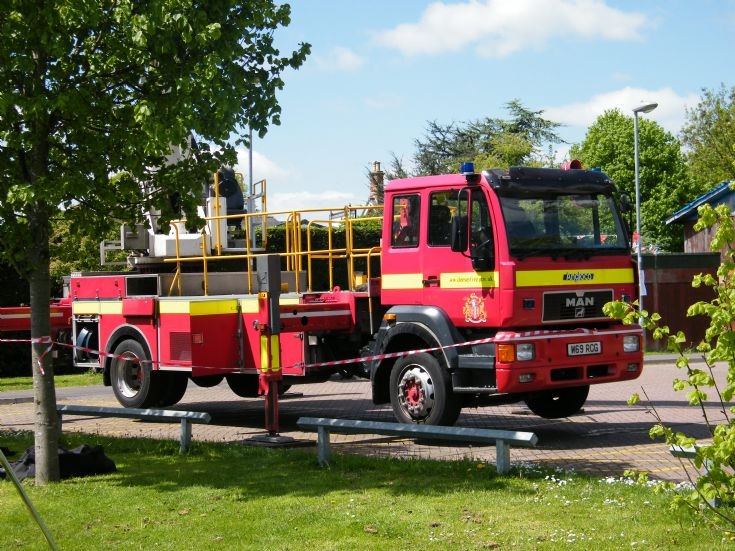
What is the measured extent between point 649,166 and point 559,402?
187 feet

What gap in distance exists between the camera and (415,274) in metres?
12.4

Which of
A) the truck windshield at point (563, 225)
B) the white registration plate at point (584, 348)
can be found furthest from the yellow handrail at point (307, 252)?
the white registration plate at point (584, 348)

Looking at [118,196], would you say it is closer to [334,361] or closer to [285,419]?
[334,361]

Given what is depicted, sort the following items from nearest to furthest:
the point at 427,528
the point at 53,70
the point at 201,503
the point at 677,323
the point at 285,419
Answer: the point at 427,528
the point at 201,503
the point at 53,70
the point at 285,419
the point at 677,323

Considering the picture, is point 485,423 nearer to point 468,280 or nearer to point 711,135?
point 468,280

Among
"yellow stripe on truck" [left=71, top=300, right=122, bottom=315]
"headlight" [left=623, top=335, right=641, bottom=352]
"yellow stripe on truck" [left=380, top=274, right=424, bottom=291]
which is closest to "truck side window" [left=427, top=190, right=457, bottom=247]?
"yellow stripe on truck" [left=380, top=274, right=424, bottom=291]

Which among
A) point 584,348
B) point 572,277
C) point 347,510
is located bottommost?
point 347,510

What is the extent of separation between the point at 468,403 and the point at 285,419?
12.1 feet

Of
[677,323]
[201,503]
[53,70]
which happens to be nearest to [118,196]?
[53,70]

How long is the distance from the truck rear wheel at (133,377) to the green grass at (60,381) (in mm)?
6332

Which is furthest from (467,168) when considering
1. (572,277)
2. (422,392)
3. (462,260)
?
(422,392)

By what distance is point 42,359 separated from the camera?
9.66 m

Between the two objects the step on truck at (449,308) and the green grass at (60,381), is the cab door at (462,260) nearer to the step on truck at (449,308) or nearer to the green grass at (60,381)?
the step on truck at (449,308)

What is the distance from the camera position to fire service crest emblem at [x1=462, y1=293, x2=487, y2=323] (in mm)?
11656
